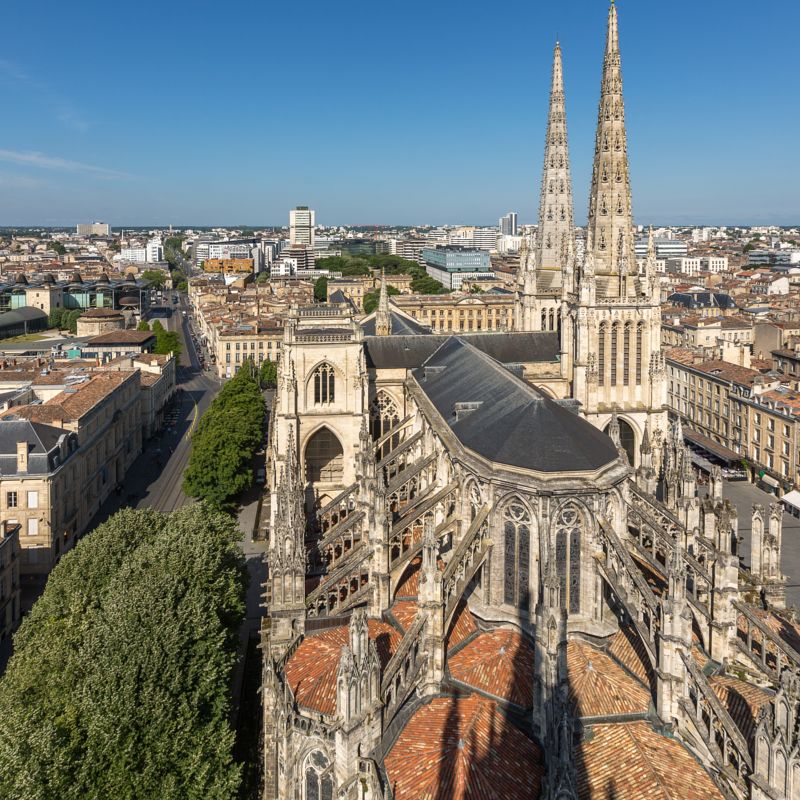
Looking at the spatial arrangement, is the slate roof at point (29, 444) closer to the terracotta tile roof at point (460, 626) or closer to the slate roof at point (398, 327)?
the slate roof at point (398, 327)

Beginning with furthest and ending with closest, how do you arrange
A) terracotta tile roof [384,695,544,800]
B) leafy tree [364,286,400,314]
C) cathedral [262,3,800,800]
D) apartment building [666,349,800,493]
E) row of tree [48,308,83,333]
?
leafy tree [364,286,400,314] → row of tree [48,308,83,333] → apartment building [666,349,800,493] → cathedral [262,3,800,800] → terracotta tile roof [384,695,544,800]

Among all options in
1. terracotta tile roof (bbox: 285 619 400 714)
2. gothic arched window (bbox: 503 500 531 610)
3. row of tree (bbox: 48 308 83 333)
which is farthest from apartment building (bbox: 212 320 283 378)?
gothic arched window (bbox: 503 500 531 610)

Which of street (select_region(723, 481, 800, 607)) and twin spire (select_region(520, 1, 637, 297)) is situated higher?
twin spire (select_region(520, 1, 637, 297))

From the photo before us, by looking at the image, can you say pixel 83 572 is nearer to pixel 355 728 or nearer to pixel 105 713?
pixel 105 713

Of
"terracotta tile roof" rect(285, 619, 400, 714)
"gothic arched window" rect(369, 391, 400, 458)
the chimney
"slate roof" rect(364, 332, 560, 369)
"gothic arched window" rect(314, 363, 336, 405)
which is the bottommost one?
"terracotta tile roof" rect(285, 619, 400, 714)

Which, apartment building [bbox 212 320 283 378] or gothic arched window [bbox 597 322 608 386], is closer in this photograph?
gothic arched window [bbox 597 322 608 386]

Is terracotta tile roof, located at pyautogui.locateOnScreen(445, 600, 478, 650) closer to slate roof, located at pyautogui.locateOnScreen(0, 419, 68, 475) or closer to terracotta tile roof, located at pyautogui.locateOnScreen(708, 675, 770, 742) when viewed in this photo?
terracotta tile roof, located at pyautogui.locateOnScreen(708, 675, 770, 742)

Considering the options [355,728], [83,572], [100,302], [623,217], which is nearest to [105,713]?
[355,728]
